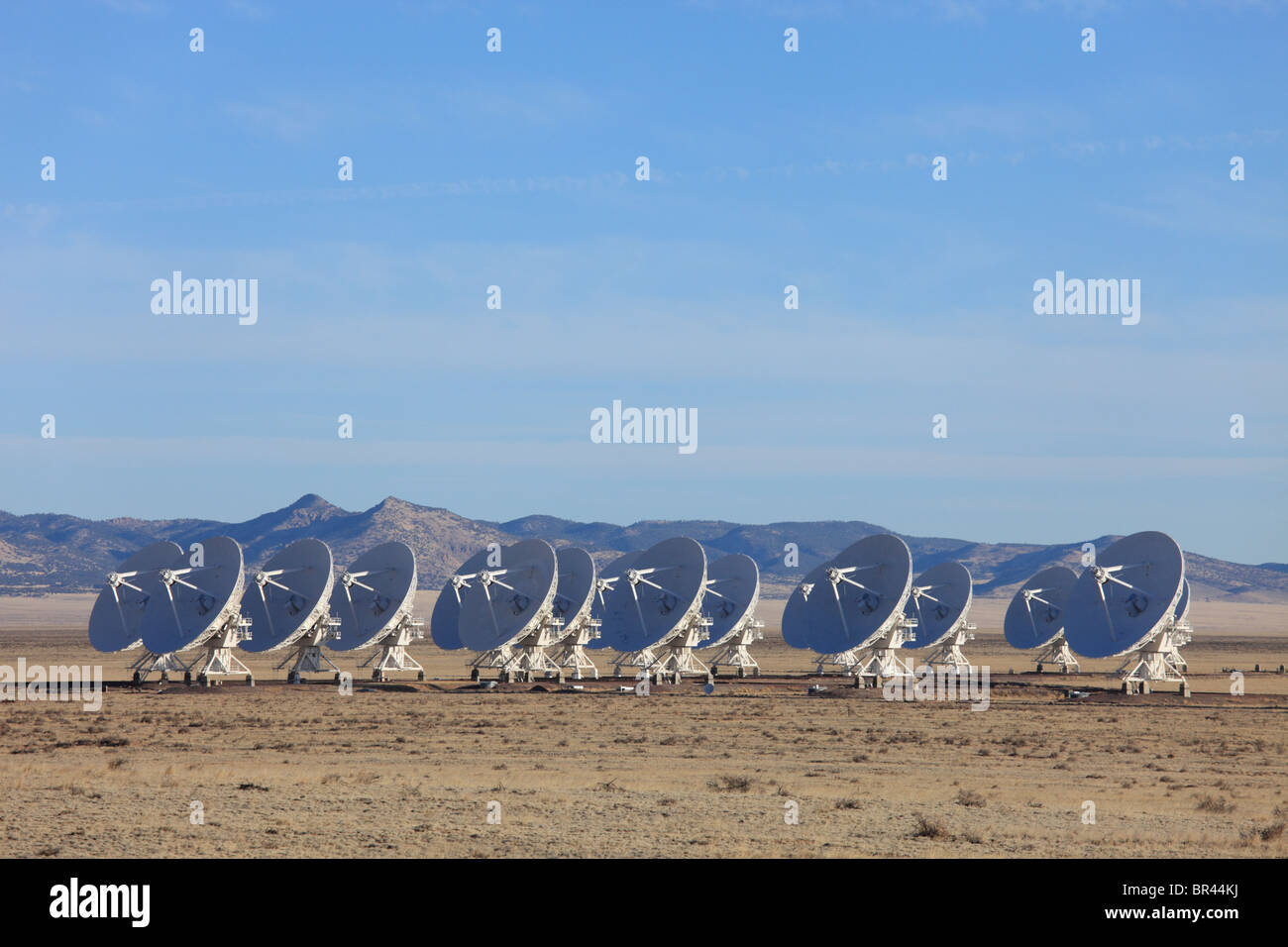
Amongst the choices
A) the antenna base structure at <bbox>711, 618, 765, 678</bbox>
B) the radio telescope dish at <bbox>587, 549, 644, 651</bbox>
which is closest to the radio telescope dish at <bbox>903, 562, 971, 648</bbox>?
the antenna base structure at <bbox>711, 618, 765, 678</bbox>

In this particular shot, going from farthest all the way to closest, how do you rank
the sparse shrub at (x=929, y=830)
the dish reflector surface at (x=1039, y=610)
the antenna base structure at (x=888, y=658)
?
the dish reflector surface at (x=1039, y=610), the antenna base structure at (x=888, y=658), the sparse shrub at (x=929, y=830)

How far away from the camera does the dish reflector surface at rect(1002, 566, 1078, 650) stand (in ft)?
302

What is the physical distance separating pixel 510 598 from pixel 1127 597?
32465 millimetres

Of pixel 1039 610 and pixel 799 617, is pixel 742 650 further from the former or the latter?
pixel 1039 610

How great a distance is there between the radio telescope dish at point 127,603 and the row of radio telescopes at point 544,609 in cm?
9

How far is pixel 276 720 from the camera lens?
170 ft

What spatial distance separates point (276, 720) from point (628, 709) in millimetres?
14971

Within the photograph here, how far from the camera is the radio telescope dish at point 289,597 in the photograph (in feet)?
228

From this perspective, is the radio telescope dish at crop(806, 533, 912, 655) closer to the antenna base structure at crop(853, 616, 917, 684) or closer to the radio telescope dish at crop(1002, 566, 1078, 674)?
the antenna base structure at crop(853, 616, 917, 684)

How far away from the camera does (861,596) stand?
7106 centimetres

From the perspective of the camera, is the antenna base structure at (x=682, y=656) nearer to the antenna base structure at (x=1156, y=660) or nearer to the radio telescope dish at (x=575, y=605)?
the radio telescope dish at (x=575, y=605)

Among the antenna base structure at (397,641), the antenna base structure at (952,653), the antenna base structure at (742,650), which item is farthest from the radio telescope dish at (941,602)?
the antenna base structure at (397,641)

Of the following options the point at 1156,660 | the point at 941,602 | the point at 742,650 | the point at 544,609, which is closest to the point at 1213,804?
the point at 1156,660
